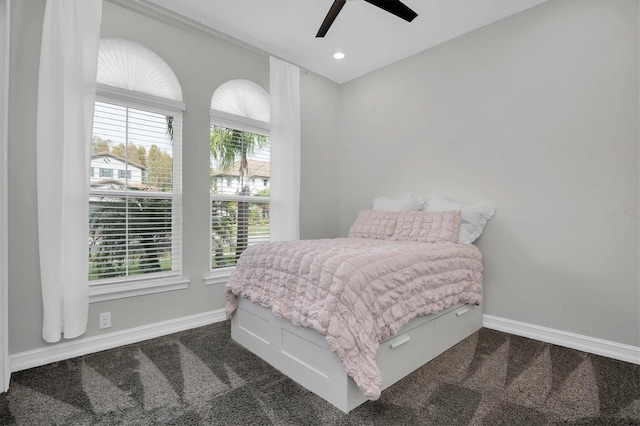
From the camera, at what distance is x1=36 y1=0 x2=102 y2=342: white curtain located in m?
2.17

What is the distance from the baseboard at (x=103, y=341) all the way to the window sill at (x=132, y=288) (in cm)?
28

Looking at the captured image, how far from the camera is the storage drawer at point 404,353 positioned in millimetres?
1857

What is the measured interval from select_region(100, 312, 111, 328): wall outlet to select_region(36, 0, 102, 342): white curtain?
6.9 inches

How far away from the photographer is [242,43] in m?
3.28

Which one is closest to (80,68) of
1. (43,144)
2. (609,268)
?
(43,144)

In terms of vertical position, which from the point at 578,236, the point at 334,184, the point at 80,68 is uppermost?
the point at 80,68

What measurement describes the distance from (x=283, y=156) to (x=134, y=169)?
1469 millimetres

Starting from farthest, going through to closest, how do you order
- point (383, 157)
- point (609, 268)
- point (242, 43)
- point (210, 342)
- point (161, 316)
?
point (383, 157) < point (242, 43) < point (161, 316) < point (210, 342) < point (609, 268)

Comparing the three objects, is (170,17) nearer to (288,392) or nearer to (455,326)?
(288,392)

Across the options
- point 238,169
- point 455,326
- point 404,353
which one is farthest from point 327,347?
point 238,169

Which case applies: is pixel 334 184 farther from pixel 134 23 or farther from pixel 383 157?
pixel 134 23

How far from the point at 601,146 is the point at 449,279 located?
1.50m

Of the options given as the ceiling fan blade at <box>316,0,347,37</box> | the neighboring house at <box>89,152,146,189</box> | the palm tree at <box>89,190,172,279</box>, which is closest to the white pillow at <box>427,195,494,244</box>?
the ceiling fan blade at <box>316,0,347,37</box>

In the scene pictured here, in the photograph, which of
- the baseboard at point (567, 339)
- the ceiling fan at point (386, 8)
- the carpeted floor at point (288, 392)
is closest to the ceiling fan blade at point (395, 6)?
the ceiling fan at point (386, 8)
